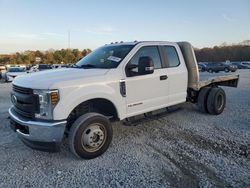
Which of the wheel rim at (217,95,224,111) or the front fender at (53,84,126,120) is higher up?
the front fender at (53,84,126,120)

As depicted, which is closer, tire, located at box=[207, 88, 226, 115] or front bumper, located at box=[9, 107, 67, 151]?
front bumper, located at box=[9, 107, 67, 151]

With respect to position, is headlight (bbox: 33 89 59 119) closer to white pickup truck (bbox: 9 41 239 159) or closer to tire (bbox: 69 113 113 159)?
white pickup truck (bbox: 9 41 239 159)

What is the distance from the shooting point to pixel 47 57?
196ft

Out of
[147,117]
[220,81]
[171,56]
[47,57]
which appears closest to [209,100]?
[220,81]

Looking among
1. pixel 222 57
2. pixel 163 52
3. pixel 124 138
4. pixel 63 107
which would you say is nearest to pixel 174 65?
pixel 163 52

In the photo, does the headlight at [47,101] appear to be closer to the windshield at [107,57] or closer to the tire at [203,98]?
the windshield at [107,57]

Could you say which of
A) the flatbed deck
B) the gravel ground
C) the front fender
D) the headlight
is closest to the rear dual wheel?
the flatbed deck

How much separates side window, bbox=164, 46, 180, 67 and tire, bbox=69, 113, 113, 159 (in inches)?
88.0

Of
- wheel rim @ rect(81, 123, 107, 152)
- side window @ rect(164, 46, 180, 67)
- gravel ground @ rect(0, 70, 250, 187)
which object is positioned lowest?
gravel ground @ rect(0, 70, 250, 187)

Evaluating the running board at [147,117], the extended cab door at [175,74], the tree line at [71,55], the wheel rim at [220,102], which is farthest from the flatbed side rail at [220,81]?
the tree line at [71,55]

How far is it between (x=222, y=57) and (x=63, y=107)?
80.3m

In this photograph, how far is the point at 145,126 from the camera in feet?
19.2

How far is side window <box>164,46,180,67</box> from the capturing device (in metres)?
5.48

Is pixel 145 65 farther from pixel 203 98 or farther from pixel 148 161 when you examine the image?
pixel 203 98
